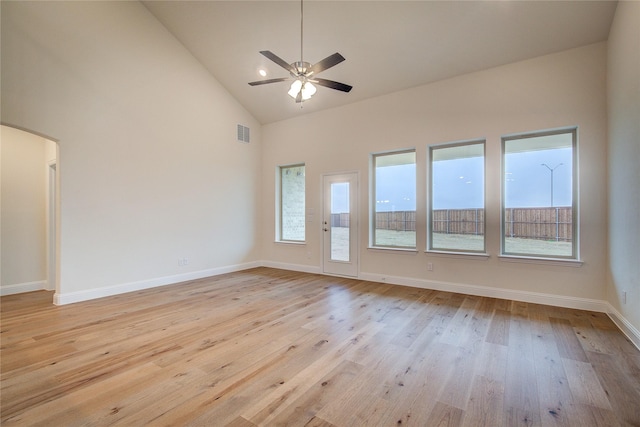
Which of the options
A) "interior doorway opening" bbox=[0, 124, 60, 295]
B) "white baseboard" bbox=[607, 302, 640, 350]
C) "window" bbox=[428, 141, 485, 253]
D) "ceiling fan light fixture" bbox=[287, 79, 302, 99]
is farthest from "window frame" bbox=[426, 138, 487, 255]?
"interior doorway opening" bbox=[0, 124, 60, 295]

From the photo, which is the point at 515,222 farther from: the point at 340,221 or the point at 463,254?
the point at 340,221

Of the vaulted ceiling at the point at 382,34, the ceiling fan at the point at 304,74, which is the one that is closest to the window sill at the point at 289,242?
the vaulted ceiling at the point at 382,34

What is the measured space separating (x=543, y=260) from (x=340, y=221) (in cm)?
331

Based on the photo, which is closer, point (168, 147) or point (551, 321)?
point (551, 321)

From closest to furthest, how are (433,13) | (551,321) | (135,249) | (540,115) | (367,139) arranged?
(551,321)
(433,13)
(540,115)
(135,249)
(367,139)

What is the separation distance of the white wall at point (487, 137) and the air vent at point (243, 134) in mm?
1212

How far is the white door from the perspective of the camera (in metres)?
5.57

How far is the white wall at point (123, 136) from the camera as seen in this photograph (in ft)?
12.2

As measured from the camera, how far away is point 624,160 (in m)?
3.01

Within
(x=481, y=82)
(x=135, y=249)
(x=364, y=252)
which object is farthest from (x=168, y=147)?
(x=481, y=82)

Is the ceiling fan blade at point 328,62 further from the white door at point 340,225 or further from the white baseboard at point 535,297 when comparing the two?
the white baseboard at point 535,297

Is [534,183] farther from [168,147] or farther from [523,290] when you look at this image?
[168,147]

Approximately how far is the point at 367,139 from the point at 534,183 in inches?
108

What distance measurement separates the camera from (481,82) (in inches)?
170
